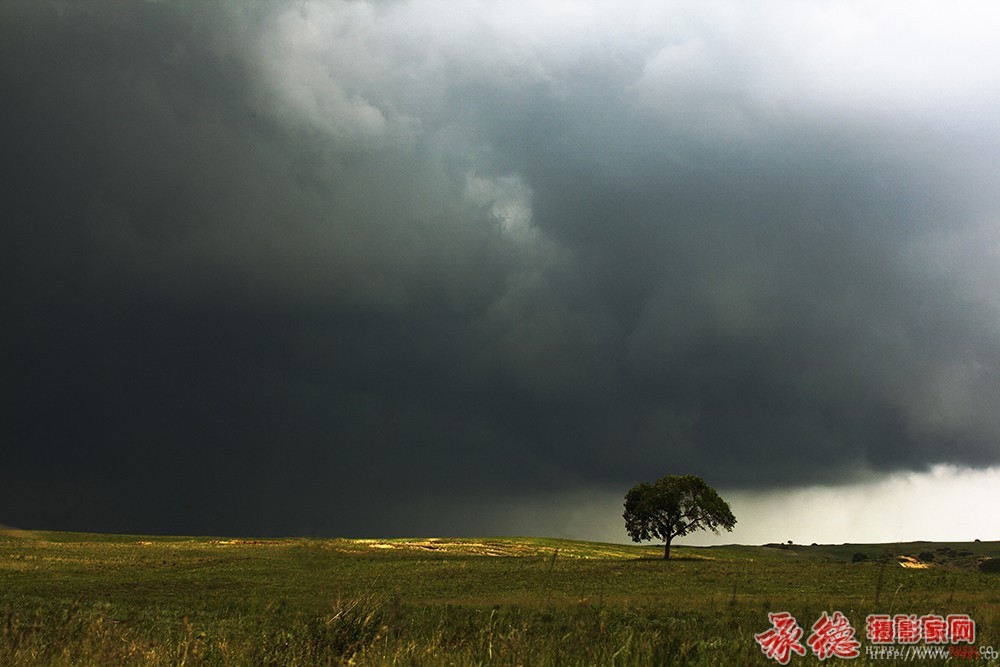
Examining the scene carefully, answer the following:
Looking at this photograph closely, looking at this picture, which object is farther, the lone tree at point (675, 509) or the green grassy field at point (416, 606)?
the lone tree at point (675, 509)

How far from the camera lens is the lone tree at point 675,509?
8650 cm

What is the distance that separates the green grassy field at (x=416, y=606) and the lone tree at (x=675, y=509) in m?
12.9

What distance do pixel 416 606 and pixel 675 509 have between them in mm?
62114

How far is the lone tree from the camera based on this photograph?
8650 centimetres

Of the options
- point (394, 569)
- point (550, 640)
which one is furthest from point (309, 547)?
point (394, 569)

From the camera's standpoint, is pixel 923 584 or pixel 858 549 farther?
pixel 858 549

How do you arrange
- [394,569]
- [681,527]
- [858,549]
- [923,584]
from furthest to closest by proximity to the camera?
[858,549]
[681,527]
[394,569]
[923,584]

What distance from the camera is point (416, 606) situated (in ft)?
101

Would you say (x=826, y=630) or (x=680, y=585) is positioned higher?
(x=826, y=630)

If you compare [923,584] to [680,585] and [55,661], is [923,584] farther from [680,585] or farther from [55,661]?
[55,661]

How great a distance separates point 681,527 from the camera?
87188mm

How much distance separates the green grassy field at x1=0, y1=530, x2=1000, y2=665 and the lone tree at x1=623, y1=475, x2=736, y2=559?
12940 mm

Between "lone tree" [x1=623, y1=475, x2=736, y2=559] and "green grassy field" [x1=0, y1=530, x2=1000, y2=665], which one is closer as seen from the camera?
"green grassy field" [x1=0, y1=530, x2=1000, y2=665]

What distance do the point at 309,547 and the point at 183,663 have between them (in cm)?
585
